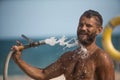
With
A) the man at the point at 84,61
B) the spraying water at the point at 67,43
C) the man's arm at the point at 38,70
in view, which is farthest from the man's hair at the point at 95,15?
the man's arm at the point at 38,70

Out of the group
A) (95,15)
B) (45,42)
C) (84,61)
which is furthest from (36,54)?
(95,15)

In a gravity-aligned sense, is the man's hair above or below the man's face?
above

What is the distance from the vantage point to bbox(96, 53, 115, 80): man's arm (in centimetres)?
158

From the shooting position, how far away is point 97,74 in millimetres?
1594

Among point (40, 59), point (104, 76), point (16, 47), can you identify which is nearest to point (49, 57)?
point (40, 59)

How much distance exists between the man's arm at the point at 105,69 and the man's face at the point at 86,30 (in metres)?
0.10

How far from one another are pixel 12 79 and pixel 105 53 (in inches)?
17.6

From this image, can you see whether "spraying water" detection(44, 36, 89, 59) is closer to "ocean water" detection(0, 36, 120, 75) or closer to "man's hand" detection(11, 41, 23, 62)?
"ocean water" detection(0, 36, 120, 75)

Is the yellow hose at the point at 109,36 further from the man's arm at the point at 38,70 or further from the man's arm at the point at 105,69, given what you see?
the man's arm at the point at 38,70

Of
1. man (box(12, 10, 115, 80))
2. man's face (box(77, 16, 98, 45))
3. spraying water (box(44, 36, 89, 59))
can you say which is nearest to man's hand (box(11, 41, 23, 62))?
man (box(12, 10, 115, 80))

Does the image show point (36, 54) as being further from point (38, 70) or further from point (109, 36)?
point (109, 36)

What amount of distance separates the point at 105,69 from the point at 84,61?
0.11 metres

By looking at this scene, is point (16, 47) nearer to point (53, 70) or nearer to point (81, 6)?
point (53, 70)

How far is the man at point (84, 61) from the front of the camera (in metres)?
1.59
